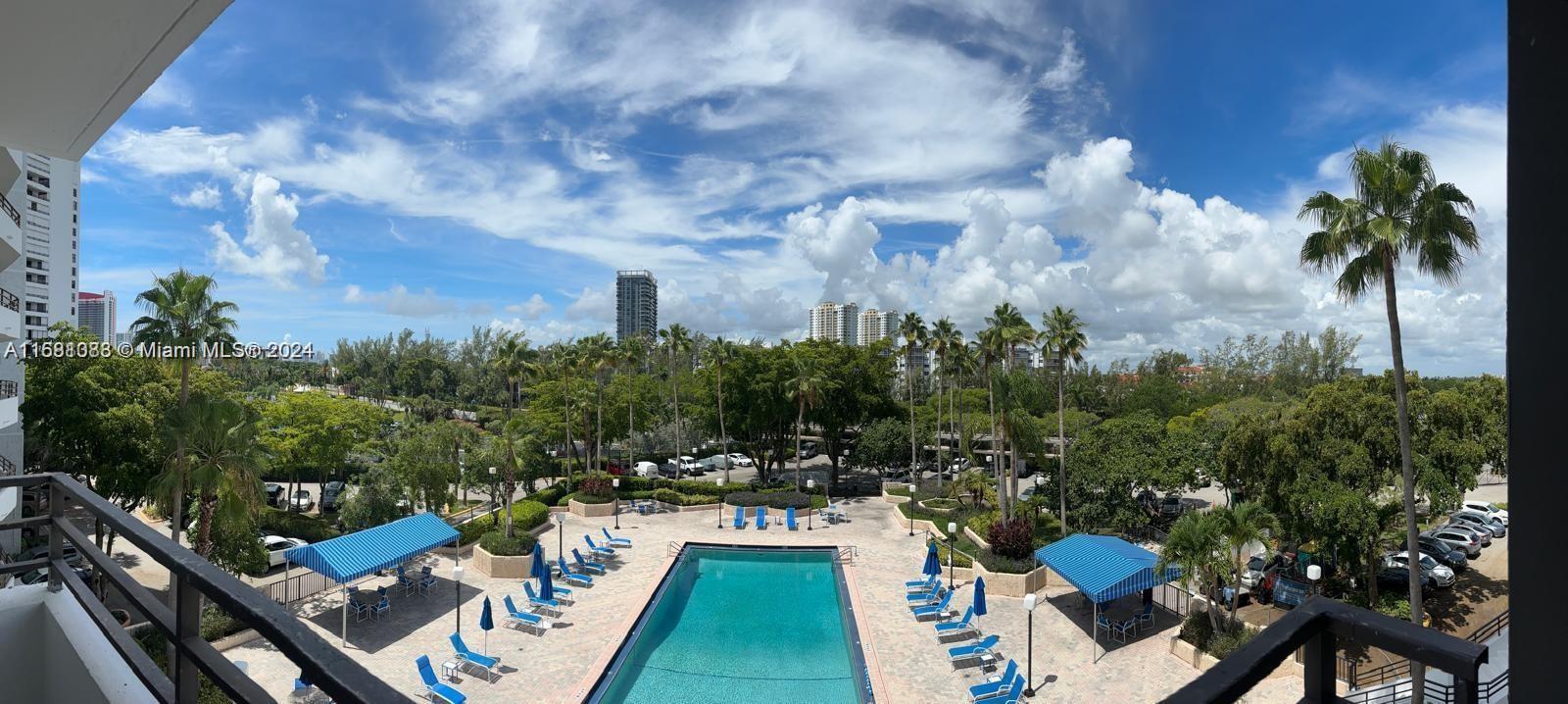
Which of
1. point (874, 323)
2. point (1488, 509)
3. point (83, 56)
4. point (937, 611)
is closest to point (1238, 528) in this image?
point (937, 611)

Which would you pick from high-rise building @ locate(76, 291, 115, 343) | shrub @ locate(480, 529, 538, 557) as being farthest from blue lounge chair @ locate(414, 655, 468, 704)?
high-rise building @ locate(76, 291, 115, 343)

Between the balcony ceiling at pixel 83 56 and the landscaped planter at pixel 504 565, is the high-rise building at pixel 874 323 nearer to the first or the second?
the landscaped planter at pixel 504 565

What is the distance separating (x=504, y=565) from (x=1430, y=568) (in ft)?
85.6

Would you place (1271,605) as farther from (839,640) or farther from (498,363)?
(498,363)

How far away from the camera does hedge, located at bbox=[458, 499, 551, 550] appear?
23016 mm

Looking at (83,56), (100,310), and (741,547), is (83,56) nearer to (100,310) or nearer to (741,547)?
(741,547)

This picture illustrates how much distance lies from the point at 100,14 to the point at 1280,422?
24839 millimetres

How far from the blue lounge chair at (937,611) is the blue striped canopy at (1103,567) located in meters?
2.56

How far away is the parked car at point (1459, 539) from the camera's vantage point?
22.1 meters

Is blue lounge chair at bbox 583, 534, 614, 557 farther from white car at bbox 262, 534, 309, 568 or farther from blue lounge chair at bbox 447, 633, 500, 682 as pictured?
blue lounge chair at bbox 447, 633, 500, 682

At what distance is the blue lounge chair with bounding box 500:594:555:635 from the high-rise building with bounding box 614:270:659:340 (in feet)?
465

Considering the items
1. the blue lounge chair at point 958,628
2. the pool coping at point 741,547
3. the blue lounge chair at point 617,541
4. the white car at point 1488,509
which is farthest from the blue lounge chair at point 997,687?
the white car at point 1488,509

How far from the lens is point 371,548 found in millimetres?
16281

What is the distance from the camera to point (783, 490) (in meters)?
32.5
